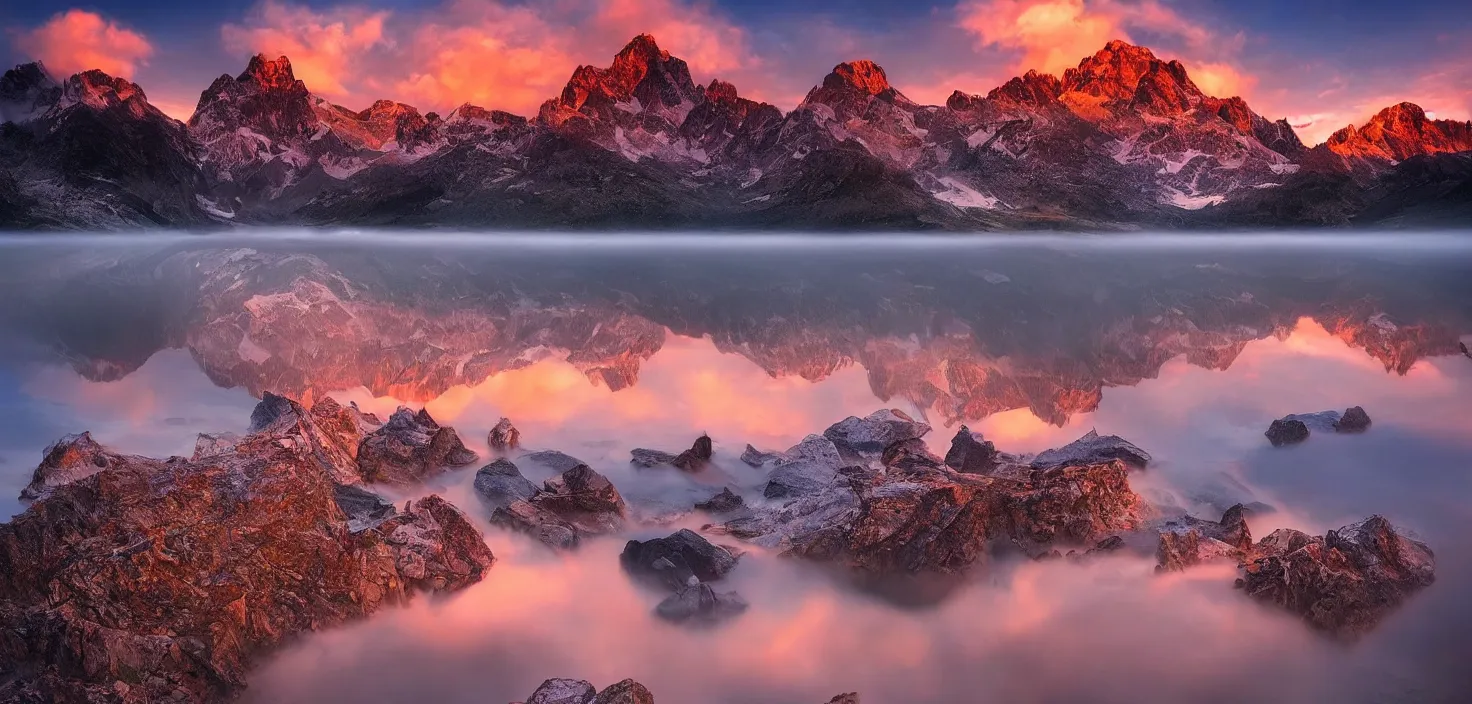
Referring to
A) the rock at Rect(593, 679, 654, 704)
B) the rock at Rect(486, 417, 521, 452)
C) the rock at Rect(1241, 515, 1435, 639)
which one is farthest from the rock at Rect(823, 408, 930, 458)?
the rock at Rect(593, 679, 654, 704)

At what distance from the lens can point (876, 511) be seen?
10008 mm

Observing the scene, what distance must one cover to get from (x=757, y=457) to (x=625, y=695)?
7531 mm

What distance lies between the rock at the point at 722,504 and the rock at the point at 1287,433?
376 inches

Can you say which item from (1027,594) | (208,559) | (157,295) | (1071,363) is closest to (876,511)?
(1027,594)

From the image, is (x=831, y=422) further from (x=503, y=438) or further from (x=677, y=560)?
(x=677, y=560)

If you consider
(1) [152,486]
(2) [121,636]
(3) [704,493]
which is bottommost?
(3) [704,493]

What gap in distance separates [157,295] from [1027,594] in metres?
44.7

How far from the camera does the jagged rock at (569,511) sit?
34.1 ft

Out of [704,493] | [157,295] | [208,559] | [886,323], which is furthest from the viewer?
[157,295]

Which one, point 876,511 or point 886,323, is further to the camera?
point 886,323

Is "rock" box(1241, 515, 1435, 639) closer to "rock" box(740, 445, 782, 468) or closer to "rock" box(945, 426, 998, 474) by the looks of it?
"rock" box(945, 426, 998, 474)

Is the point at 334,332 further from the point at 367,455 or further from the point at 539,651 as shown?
the point at 539,651

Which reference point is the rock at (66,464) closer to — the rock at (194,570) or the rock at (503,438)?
the rock at (194,570)

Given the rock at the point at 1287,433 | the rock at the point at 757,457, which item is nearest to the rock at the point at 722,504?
the rock at the point at 757,457
